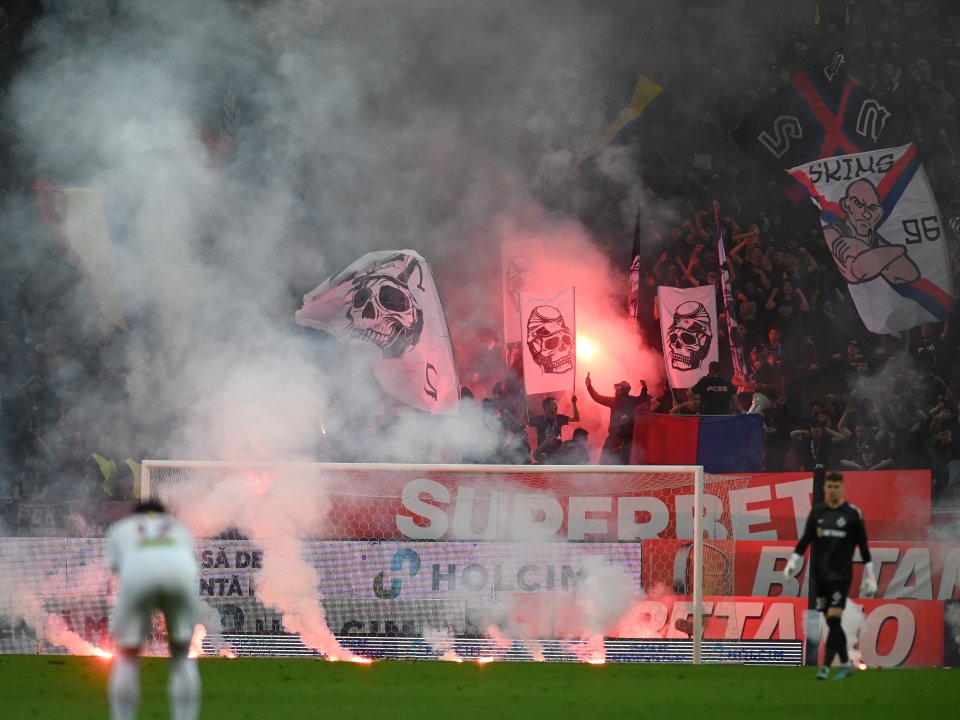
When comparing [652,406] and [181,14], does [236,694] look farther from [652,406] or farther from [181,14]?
[181,14]

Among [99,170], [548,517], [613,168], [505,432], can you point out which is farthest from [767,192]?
[99,170]

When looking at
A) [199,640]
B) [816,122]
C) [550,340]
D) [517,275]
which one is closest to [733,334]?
[550,340]

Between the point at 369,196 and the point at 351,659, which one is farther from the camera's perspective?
the point at 369,196

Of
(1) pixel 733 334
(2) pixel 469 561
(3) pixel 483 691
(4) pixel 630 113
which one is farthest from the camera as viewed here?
(4) pixel 630 113

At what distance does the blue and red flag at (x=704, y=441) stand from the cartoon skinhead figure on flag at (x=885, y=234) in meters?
2.96

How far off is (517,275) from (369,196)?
266 cm

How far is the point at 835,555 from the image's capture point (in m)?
9.59

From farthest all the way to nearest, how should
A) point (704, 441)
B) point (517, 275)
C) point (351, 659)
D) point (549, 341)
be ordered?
point (517, 275) < point (549, 341) < point (704, 441) < point (351, 659)

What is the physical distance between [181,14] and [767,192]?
7.63m

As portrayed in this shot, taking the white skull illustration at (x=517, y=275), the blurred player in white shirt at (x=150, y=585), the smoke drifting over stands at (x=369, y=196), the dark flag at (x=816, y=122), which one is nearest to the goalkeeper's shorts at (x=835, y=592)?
the smoke drifting over stands at (x=369, y=196)

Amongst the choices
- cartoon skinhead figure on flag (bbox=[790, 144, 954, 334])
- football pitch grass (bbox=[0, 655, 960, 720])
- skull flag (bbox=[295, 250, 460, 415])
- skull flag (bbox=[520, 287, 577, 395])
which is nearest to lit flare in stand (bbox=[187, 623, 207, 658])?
football pitch grass (bbox=[0, 655, 960, 720])

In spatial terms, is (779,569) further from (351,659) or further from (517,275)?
(517,275)

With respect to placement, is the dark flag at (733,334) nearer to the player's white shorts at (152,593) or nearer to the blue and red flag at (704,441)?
the blue and red flag at (704,441)

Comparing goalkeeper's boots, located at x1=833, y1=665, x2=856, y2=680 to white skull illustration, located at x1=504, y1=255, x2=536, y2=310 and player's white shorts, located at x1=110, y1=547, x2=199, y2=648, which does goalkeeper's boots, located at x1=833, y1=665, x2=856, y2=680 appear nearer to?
player's white shorts, located at x1=110, y1=547, x2=199, y2=648
